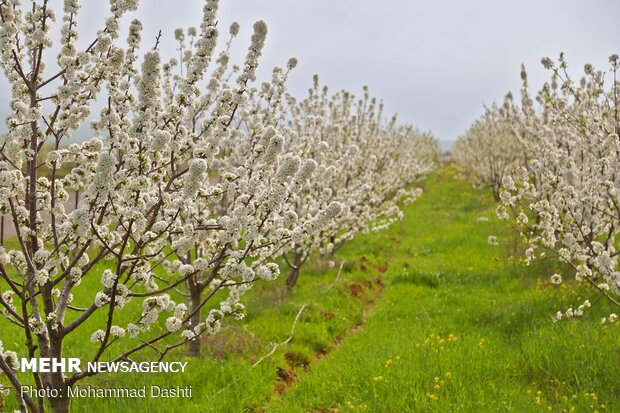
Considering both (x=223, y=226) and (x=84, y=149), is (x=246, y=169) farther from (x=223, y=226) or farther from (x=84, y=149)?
(x=84, y=149)

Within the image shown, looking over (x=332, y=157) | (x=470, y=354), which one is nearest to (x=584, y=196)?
(x=470, y=354)

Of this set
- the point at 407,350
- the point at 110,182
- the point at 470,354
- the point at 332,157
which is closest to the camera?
the point at 110,182

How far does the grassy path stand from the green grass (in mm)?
18

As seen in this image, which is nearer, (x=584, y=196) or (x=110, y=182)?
(x=110, y=182)

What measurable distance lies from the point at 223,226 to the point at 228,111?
1.20 metres

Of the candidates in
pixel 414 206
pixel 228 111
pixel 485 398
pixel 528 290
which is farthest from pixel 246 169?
pixel 414 206

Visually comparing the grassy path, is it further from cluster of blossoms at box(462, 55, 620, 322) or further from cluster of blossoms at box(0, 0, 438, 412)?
cluster of blossoms at box(0, 0, 438, 412)

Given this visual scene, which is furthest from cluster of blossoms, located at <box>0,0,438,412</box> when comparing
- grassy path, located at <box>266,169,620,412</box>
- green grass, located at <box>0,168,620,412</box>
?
grassy path, located at <box>266,169,620,412</box>

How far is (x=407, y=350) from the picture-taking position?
6406 millimetres

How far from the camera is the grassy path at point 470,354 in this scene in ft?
16.6

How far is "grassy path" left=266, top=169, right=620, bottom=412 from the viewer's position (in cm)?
505

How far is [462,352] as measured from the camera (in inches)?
245

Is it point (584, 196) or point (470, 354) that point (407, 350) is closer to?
point (470, 354)

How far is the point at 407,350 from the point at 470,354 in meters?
0.84
